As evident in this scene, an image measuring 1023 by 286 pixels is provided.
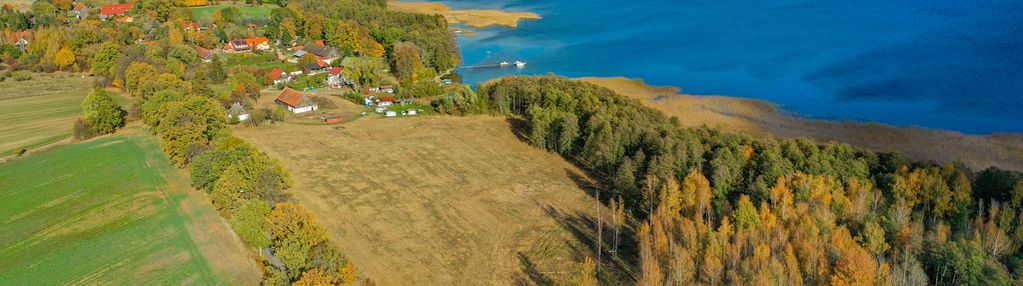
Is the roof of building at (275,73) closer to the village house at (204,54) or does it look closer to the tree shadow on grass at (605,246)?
the village house at (204,54)

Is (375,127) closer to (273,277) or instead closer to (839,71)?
(273,277)

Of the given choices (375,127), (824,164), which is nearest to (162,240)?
(375,127)

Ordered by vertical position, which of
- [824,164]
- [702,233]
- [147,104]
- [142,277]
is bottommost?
[142,277]

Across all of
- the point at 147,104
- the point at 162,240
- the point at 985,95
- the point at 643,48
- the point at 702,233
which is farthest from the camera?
the point at 643,48

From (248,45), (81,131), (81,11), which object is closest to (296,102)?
(81,131)

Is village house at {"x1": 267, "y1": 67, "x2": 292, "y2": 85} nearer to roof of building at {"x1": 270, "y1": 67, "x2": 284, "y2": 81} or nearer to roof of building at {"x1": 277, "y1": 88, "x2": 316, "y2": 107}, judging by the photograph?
roof of building at {"x1": 270, "y1": 67, "x2": 284, "y2": 81}

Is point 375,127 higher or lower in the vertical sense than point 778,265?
higher

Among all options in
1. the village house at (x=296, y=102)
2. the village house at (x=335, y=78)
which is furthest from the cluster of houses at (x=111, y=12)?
the village house at (x=296, y=102)
